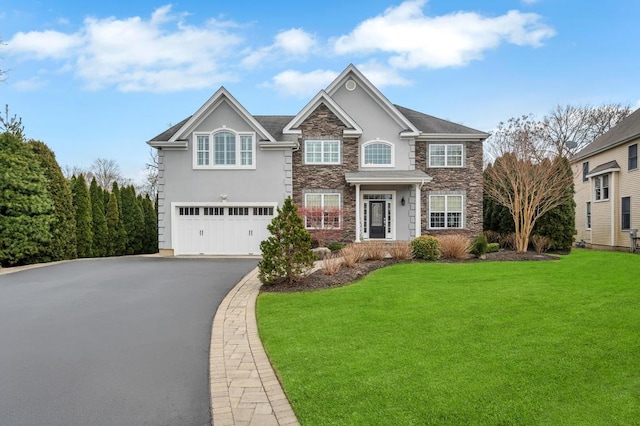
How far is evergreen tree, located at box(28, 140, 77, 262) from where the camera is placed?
55.1ft

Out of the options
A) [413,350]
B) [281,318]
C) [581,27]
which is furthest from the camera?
[581,27]

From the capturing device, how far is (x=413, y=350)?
5094 millimetres

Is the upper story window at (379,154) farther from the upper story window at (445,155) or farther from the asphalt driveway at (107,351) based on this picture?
the asphalt driveway at (107,351)

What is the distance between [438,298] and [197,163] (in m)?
14.6

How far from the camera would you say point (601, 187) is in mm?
25438

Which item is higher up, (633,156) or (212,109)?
(212,109)

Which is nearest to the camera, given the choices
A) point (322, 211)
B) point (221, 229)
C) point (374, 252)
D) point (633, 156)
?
point (374, 252)

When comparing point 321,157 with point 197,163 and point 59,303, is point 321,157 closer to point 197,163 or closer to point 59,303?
point 197,163

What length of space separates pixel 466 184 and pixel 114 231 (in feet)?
64.5

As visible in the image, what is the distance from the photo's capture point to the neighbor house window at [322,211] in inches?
773

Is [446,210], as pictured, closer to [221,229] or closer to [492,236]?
[492,236]

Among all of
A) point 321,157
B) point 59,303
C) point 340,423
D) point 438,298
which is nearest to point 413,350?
point 340,423

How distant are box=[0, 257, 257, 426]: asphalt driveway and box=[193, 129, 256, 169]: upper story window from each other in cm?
890

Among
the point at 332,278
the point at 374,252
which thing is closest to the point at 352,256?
the point at 374,252
